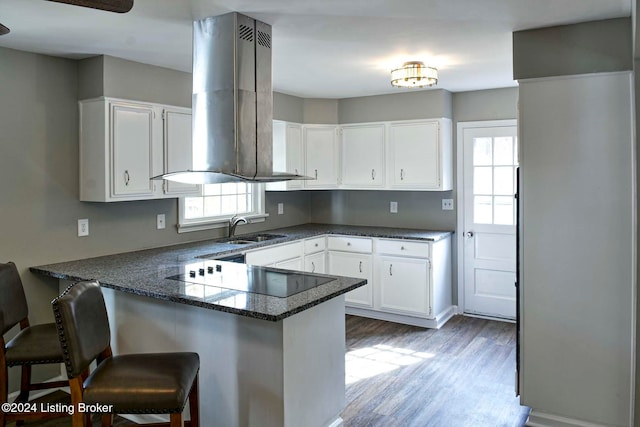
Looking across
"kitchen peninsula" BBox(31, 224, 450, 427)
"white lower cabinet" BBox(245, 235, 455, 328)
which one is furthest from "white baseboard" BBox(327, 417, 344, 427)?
"white lower cabinet" BBox(245, 235, 455, 328)

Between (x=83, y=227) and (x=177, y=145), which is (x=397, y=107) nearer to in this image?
(x=177, y=145)

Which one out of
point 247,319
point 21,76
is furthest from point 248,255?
point 21,76

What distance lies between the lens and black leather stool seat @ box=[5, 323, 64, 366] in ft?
8.31

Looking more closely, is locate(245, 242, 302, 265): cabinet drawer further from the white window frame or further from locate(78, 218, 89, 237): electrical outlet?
locate(78, 218, 89, 237): electrical outlet

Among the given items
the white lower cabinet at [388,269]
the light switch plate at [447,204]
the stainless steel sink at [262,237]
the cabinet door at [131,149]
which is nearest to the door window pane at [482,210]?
the light switch plate at [447,204]

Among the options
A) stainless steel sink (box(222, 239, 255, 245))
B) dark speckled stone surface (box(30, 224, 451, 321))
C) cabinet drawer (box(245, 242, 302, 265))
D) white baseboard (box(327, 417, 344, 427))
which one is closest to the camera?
dark speckled stone surface (box(30, 224, 451, 321))

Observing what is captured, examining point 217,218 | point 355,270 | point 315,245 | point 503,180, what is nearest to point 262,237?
point 217,218

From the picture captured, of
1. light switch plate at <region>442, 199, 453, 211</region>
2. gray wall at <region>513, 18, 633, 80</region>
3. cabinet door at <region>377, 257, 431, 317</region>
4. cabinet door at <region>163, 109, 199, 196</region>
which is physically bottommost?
cabinet door at <region>377, 257, 431, 317</region>

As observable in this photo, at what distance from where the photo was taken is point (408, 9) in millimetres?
2523

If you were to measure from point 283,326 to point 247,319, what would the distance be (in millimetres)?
214

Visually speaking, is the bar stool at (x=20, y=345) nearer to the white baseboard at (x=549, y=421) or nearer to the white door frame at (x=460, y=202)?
the white baseboard at (x=549, y=421)

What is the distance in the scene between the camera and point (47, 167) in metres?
3.33

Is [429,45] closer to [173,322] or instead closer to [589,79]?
[589,79]

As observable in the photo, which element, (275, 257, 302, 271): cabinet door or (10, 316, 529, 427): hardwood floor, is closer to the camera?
(10, 316, 529, 427): hardwood floor
